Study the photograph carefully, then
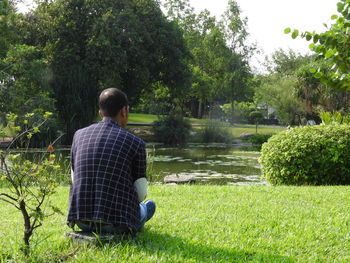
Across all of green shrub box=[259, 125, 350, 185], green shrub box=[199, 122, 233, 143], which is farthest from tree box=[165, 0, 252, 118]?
green shrub box=[259, 125, 350, 185]

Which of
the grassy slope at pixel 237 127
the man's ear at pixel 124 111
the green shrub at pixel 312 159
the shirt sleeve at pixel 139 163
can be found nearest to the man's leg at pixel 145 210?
the shirt sleeve at pixel 139 163

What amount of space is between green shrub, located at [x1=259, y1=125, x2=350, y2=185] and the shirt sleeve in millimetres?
7099

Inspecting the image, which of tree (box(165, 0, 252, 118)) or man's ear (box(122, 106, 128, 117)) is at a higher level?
tree (box(165, 0, 252, 118))

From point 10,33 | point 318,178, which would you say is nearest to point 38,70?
point 10,33

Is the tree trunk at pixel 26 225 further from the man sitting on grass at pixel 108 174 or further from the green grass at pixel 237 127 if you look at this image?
the green grass at pixel 237 127

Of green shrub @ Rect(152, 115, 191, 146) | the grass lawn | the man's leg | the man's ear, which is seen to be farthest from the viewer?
green shrub @ Rect(152, 115, 191, 146)

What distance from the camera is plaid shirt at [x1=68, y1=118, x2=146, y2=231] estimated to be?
3.84 m

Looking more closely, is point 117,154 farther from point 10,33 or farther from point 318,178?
point 10,33

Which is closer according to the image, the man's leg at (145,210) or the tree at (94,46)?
the man's leg at (145,210)

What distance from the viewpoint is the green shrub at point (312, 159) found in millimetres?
10477

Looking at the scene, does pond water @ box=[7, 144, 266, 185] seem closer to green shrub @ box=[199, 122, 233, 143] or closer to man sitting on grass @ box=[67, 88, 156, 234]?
man sitting on grass @ box=[67, 88, 156, 234]

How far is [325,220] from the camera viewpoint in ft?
17.6

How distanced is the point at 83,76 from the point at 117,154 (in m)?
24.9

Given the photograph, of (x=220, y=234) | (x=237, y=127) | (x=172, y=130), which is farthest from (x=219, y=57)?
(x=220, y=234)
